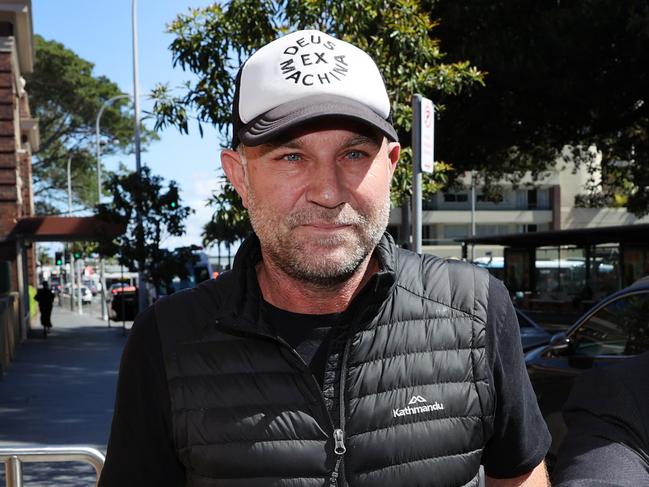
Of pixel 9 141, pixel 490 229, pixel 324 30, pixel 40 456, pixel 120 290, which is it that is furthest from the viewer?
pixel 490 229

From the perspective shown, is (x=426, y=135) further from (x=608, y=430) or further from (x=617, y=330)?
(x=608, y=430)

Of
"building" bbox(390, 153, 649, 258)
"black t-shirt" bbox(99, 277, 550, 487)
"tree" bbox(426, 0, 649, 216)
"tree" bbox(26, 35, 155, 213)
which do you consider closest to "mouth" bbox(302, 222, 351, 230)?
"black t-shirt" bbox(99, 277, 550, 487)

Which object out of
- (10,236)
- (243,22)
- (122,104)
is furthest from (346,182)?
(122,104)

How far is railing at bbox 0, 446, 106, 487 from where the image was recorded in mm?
4027

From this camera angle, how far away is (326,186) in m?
1.95

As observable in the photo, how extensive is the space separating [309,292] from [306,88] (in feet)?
1.44

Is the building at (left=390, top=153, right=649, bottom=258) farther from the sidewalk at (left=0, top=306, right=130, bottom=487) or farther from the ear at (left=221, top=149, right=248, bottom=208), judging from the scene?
the ear at (left=221, top=149, right=248, bottom=208)

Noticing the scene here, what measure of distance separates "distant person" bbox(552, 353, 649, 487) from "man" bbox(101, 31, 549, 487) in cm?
29

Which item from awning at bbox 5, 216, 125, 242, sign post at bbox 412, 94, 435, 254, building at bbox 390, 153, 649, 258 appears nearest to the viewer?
sign post at bbox 412, 94, 435, 254

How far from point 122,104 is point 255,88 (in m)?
46.3

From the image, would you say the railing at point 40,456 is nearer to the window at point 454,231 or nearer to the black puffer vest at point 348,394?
the black puffer vest at point 348,394

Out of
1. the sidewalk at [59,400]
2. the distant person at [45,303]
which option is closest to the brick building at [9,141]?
the distant person at [45,303]

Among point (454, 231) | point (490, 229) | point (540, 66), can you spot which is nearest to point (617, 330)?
point (540, 66)

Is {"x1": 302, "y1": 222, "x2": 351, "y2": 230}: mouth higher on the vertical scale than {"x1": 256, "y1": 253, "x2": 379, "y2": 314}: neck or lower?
higher
